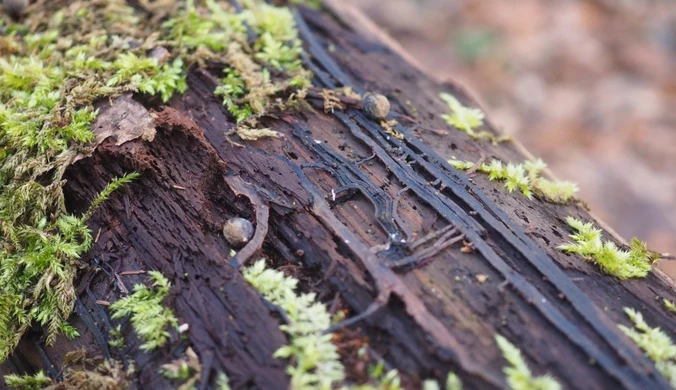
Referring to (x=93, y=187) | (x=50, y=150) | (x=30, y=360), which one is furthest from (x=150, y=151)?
(x=30, y=360)

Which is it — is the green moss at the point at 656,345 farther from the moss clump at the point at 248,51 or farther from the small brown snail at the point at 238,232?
the moss clump at the point at 248,51

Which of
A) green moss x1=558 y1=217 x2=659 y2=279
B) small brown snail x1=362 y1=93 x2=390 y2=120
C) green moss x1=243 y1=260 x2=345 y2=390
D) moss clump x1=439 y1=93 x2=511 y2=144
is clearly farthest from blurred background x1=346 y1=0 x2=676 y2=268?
green moss x1=243 y1=260 x2=345 y2=390

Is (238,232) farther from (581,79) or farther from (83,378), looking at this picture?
(581,79)

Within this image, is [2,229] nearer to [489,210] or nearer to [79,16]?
[79,16]

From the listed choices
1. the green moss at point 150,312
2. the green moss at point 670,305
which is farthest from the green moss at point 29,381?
the green moss at point 670,305

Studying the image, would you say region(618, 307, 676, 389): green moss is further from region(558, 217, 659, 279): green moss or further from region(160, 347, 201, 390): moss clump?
region(160, 347, 201, 390): moss clump
